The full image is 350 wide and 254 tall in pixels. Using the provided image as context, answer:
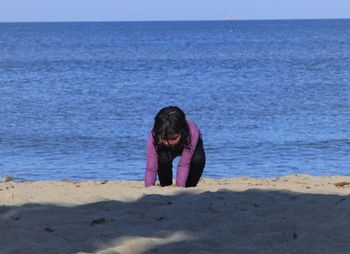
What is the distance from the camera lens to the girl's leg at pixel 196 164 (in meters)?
7.79

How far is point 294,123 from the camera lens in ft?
68.1

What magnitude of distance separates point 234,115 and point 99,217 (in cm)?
1700

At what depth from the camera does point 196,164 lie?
7.83 meters

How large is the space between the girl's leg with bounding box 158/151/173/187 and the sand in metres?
0.51

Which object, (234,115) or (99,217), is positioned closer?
(99,217)

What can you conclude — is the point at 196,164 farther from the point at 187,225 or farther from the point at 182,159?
the point at 187,225

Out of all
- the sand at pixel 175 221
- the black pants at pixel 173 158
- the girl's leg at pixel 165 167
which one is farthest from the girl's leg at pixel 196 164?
the sand at pixel 175 221

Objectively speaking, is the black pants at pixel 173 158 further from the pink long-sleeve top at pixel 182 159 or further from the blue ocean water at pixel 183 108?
the blue ocean water at pixel 183 108

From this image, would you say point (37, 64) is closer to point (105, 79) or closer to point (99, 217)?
point (105, 79)

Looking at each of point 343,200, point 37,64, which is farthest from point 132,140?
point 37,64

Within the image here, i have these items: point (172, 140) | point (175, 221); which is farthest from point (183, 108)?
point (175, 221)

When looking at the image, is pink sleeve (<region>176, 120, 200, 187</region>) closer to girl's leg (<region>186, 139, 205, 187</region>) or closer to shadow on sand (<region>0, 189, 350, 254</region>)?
girl's leg (<region>186, 139, 205, 187</region>)

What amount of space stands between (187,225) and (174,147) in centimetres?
182

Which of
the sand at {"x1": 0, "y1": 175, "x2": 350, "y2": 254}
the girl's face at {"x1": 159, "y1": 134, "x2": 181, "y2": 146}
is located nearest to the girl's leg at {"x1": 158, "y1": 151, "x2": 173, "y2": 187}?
the girl's face at {"x1": 159, "y1": 134, "x2": 181, "y2": 146}
